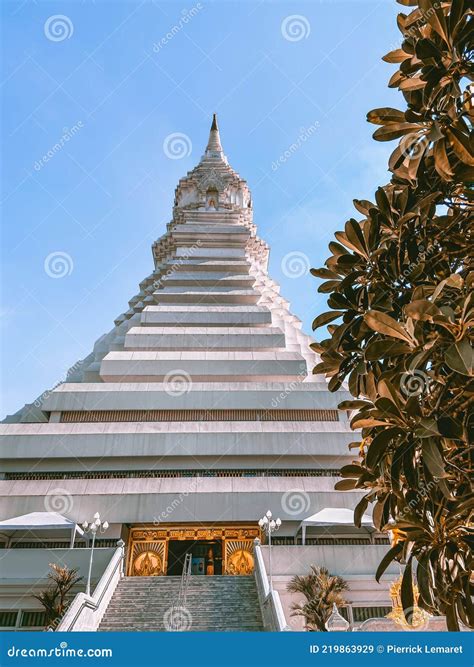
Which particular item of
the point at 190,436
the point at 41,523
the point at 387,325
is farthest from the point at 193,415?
the point at 387,325

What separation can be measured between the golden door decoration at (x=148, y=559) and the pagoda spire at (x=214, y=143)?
1665 inches

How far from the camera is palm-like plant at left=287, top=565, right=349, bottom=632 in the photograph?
13.1 meters

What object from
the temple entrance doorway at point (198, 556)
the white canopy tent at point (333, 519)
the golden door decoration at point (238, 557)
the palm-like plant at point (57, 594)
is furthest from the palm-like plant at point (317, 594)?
the palm-like plant at point (57, 594)

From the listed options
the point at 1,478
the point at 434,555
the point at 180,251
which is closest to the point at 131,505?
the point at 1,478

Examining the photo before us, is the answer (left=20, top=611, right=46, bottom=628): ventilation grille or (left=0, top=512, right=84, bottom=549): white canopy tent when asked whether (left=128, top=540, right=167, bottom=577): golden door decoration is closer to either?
(left=0, top=512, right=84, bottom=549): white canopy tent

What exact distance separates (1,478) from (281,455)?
11929 millimetres

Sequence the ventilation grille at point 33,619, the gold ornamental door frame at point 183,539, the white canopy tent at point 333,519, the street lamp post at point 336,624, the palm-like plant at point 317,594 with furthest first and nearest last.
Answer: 1. the gold ornamental door frame at point 183,539
2. the white canopy tent at point 333,519
3. the ventilation grille at point 33,619
4. the palm-like plant at point 317,594
5. the street lamp post at point 336,624

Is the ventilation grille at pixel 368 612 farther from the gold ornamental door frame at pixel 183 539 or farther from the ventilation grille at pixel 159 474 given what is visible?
the ventilation grille at pixel 159 474

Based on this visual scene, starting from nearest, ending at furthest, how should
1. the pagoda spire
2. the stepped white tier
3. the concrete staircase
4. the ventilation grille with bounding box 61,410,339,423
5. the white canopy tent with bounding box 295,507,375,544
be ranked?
the concrete staircase → the white canopy tent with bounding box 295,507,375,544 → the stepped white tier → the ventilation grille with bounding box 61,410,339,423 → the pagoda spire

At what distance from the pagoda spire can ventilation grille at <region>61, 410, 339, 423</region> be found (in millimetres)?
36195

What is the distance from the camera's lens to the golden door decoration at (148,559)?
1974 centimetres

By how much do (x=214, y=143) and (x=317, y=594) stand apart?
51.1m

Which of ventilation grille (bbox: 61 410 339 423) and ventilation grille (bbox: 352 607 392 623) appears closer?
ventilation grille (bbox: 352 607 392 623)

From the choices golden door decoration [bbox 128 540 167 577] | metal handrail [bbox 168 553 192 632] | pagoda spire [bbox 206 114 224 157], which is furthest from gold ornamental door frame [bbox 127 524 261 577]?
pagoda spire [bbox 206 114 224 157]
